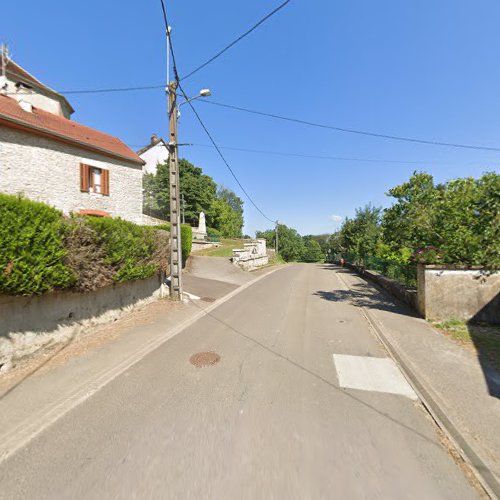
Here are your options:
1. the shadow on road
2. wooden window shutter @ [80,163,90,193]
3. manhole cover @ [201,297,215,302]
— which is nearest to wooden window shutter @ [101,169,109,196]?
wooden window shutter @ [80,163,90,193]

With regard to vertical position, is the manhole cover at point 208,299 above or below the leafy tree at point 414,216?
below

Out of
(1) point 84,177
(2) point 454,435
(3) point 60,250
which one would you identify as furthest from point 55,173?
(2) point 454,435

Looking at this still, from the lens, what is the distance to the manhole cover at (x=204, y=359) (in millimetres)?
4770

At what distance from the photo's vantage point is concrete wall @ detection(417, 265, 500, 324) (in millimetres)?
6766

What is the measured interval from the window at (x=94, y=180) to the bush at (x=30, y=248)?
40.0ft

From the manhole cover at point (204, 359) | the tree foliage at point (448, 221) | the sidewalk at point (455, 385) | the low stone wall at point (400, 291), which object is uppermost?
the tree foliage at point (448, 221)

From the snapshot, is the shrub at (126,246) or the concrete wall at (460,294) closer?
the shrub at (126,246)

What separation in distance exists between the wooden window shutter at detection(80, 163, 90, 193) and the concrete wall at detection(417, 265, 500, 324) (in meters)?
17.7

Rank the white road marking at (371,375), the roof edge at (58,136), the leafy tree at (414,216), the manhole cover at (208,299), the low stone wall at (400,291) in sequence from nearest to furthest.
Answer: the white road marking at (371,375) < the leafy tree at (414,216) < the low stone wall at (400,291) < the manhole cover at (208,299) < the roof edge at (58,136)

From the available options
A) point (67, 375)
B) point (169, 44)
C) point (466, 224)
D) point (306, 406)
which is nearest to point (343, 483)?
point (306, 406)

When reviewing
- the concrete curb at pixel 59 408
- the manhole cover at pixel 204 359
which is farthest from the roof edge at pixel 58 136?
the manhole cover at pixel 204 359

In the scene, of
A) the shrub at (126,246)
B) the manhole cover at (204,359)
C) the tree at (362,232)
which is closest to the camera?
the manhole cover at (204,359)

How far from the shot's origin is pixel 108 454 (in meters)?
2.65

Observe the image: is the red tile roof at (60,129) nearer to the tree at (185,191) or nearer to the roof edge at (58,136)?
the roof edge at (58,136)
